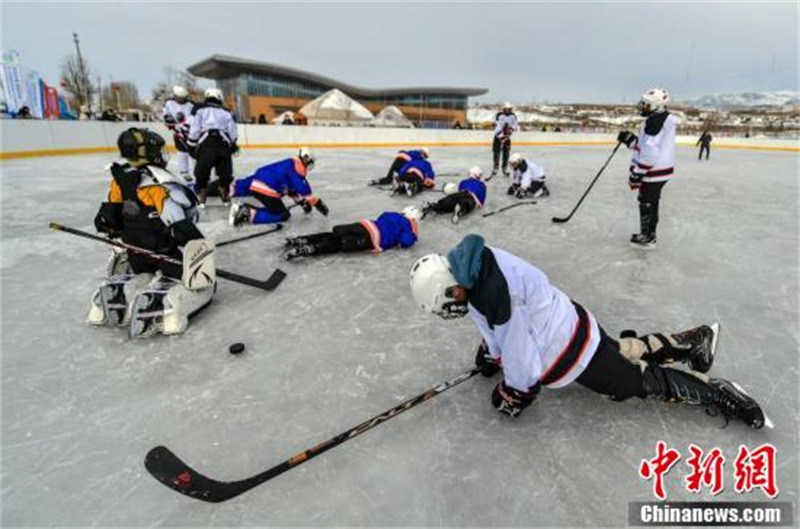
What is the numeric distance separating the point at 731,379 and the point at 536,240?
2217mm

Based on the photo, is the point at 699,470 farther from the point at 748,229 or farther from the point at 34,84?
the point at 34,84

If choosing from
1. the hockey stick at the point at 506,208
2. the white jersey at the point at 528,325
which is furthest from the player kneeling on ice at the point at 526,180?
the white jersey at the point at 528,325

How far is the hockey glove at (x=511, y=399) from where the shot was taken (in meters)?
1.63

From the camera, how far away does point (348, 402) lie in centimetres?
184

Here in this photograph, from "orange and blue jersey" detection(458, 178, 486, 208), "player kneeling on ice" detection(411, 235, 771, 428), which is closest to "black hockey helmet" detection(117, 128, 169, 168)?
"player kneeling on ice" detection(411, 235, 771, 428)

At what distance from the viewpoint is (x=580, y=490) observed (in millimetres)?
1433

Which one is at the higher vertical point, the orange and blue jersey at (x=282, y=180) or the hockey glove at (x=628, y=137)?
the hockey glove at (x=628, y=137)

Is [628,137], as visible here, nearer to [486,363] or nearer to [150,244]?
[486,363]

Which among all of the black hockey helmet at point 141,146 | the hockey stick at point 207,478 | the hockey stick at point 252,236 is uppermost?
the black hockey helmet at point 141,146

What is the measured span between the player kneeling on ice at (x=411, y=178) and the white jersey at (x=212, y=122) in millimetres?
2144

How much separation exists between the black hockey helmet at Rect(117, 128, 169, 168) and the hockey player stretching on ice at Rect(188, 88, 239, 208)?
2.78m

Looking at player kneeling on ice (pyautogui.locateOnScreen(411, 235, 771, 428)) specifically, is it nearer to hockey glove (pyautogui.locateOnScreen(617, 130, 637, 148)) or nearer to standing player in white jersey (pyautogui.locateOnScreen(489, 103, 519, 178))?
hockey glove (pyautogui.locateOnScreen(617, 130, 637, 148))

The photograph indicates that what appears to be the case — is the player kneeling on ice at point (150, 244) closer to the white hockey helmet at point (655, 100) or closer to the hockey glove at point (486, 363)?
the hockey glove at point (486, 363)

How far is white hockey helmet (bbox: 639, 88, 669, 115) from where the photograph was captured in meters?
3.61
